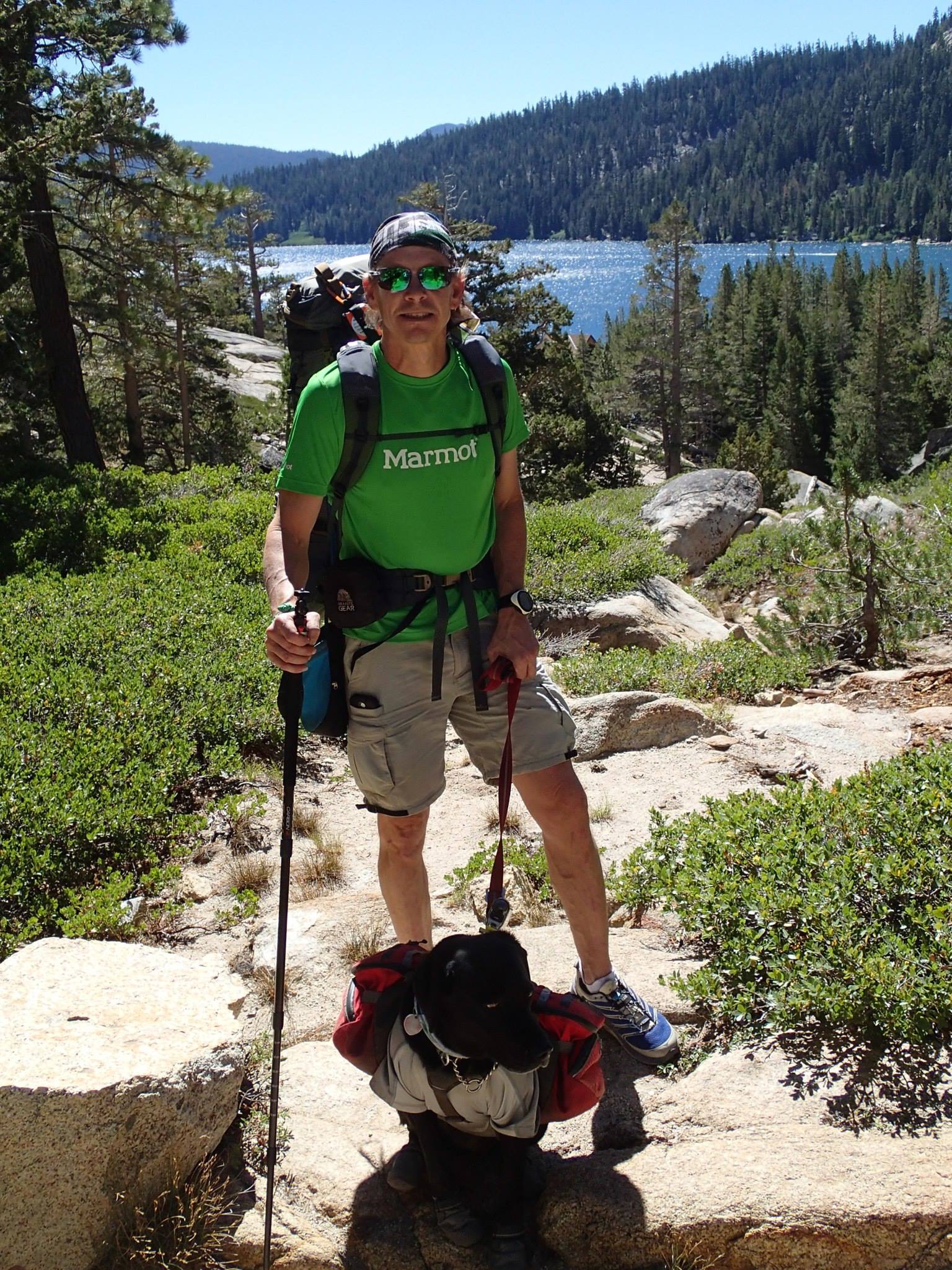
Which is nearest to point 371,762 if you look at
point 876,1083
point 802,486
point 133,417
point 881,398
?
point 876,1083

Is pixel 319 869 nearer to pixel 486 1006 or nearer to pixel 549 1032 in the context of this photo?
pixel 549 1032

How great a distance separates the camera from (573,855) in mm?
3094

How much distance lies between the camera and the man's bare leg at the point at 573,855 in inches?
121

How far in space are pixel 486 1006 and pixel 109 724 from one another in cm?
390

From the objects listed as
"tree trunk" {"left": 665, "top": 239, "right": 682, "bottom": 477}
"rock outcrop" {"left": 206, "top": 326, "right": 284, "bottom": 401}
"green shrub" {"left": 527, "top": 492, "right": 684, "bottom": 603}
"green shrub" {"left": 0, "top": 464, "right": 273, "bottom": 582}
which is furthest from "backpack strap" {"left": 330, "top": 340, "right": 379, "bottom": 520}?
"tree trunk" {"left": 665, "top": 239, "right": 682, "bottom": 477}

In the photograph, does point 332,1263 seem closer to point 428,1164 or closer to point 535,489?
point 428,1164

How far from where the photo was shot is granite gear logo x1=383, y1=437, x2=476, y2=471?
2914 mm

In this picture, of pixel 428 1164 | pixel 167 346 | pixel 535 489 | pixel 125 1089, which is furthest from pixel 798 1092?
pixel 535 489

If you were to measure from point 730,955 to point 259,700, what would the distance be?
3727 millimetres

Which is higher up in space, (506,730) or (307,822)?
(506,730)

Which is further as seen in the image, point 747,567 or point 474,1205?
point 747,567

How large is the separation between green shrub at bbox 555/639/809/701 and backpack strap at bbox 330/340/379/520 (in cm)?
448

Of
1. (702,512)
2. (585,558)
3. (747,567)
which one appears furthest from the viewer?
(702,512)

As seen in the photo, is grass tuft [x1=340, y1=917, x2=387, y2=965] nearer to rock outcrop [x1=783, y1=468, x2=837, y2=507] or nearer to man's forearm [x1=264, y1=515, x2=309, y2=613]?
man's forearm [x1=264, y1=515, x2=309, y2=613]
